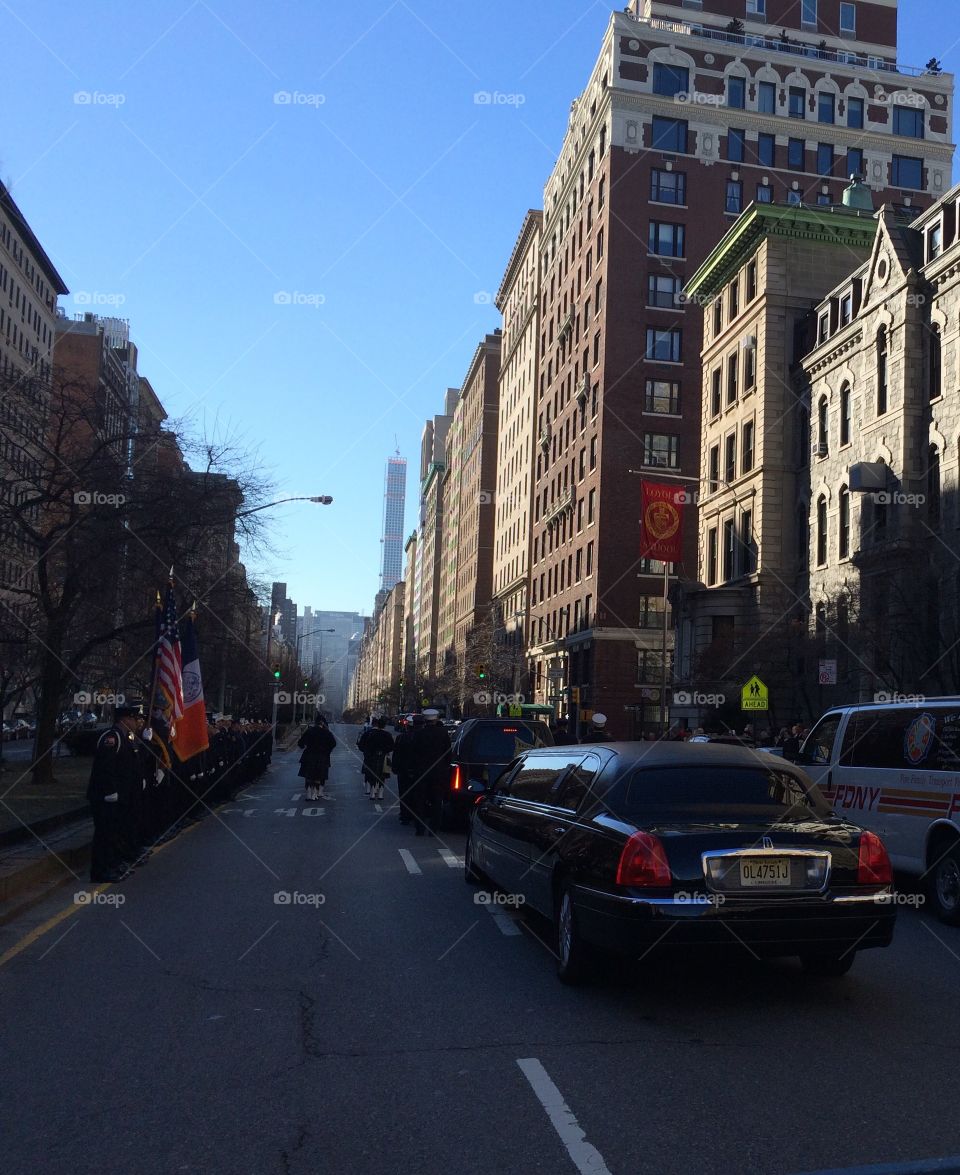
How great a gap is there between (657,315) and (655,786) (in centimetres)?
5801

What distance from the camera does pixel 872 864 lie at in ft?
23.9

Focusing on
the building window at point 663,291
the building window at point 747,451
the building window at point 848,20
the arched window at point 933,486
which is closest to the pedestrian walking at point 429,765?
the arched window at point 933,486

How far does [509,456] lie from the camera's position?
9825cm

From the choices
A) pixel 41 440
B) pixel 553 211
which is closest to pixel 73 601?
pixel 41 440

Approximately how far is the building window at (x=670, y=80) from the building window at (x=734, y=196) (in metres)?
5.66

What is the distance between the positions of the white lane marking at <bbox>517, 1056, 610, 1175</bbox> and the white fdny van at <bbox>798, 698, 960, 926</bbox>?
6359mm

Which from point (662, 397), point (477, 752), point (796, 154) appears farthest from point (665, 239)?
point (477, 752)

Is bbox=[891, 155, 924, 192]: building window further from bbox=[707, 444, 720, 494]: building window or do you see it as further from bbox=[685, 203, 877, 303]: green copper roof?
bbox=[707, 444, 720, 494]: building window

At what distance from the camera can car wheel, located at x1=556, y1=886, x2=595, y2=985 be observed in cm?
749

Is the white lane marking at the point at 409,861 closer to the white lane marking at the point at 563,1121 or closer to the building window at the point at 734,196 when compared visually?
the white lane marking at the point at 563,1121

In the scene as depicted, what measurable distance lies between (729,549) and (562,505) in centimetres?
2394

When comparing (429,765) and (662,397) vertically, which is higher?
(662,397)

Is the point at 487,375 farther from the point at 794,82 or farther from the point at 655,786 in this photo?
the point at 655,786

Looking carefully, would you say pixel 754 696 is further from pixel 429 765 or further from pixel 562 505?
pixel 562 505
